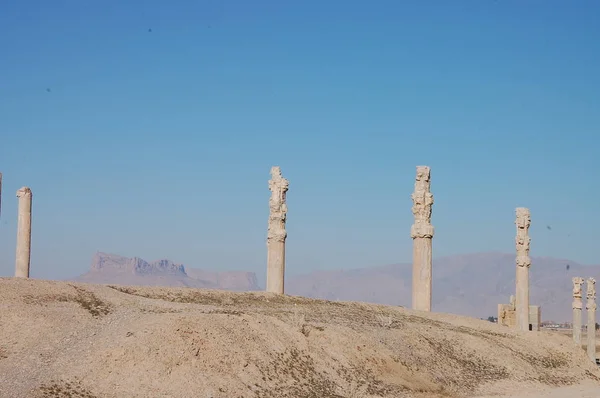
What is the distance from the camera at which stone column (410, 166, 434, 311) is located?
42312 mm

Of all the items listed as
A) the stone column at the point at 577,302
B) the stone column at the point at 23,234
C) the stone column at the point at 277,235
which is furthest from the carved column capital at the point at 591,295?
the stone column at the point at 23,234

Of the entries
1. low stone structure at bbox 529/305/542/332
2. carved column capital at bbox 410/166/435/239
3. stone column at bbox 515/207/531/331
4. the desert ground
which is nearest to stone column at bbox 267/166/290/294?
the desert ground

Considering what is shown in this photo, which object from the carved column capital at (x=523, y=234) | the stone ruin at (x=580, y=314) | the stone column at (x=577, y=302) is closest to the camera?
the carved column capital at (x=523, y=234)

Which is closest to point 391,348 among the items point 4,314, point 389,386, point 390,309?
point 389,386

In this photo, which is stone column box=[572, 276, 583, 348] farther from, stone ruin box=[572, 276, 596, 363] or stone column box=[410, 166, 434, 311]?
stone column box=[410, 166, 434, 311]

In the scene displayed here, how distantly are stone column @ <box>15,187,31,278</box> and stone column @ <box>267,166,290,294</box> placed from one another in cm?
1075

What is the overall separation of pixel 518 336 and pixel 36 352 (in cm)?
2343

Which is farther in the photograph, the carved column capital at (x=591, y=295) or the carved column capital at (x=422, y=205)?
the carved column capital at (x=591, y=295)

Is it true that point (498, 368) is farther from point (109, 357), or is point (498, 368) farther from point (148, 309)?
point (109, 357)

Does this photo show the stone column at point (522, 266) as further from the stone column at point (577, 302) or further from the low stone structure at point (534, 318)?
the stone column at point (577, 302)

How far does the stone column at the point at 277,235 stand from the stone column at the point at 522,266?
11351mm

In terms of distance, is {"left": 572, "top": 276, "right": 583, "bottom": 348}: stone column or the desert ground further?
{"left": 572, "top": 276, "right": 583, "bottom": 348}: stone column

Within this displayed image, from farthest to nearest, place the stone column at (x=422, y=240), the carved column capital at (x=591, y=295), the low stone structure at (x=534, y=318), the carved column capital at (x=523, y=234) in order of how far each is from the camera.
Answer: the carved column capital at (x=591, y=295) < the low stone structure at (x=534, y=318) < the carved column capital at (x=523, y=234) < the stone column at (x=422, y=240)

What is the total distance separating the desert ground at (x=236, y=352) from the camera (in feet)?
75.8
